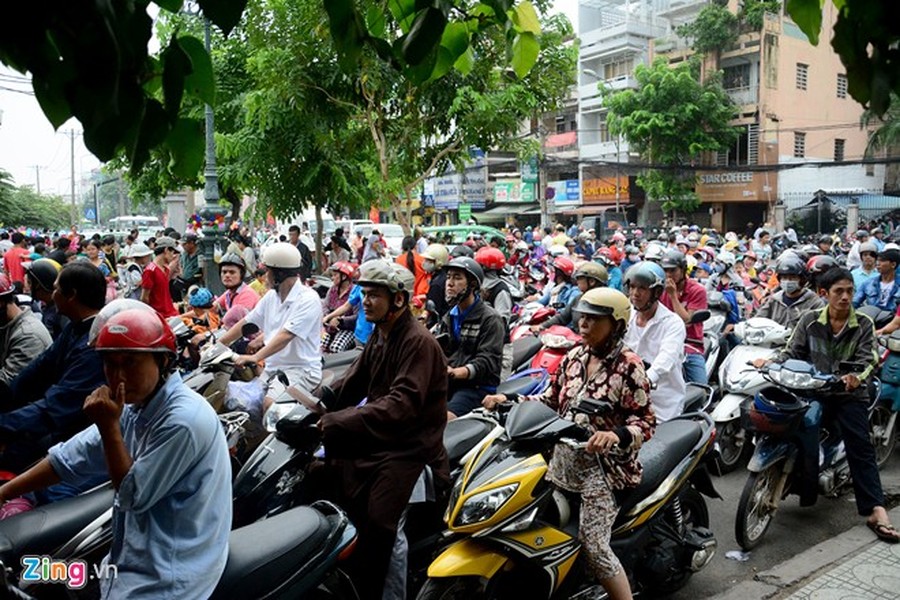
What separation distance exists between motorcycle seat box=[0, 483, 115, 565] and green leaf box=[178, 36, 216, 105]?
1.94 m

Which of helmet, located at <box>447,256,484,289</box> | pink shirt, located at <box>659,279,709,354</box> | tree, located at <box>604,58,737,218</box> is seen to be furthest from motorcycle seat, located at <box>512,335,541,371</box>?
tree, located at <box>604,58,737,218</box>

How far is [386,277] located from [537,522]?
135 cm

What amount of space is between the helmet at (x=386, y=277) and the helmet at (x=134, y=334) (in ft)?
4.26

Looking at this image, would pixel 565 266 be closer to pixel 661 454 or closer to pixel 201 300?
pixel 201 300

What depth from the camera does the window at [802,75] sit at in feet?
116

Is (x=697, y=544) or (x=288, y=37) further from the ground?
(x=288, y=37)

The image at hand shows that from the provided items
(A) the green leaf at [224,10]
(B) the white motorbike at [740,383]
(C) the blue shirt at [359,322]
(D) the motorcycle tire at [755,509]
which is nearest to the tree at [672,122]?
(B) the white motorbike at [740,383]

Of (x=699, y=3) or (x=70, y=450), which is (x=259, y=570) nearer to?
(x=70, y=450)

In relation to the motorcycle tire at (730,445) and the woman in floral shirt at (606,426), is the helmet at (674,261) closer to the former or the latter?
the motorcycle tire at (730,445)

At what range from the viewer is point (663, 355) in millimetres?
4504

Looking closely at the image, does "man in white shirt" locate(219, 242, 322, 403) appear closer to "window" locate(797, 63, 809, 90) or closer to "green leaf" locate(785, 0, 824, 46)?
"green leaf" locate(785, 0, 824, 46)

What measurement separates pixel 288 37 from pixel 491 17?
394 inches

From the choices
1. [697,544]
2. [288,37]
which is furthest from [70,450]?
[288,37]

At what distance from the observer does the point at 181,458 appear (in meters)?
2.30
